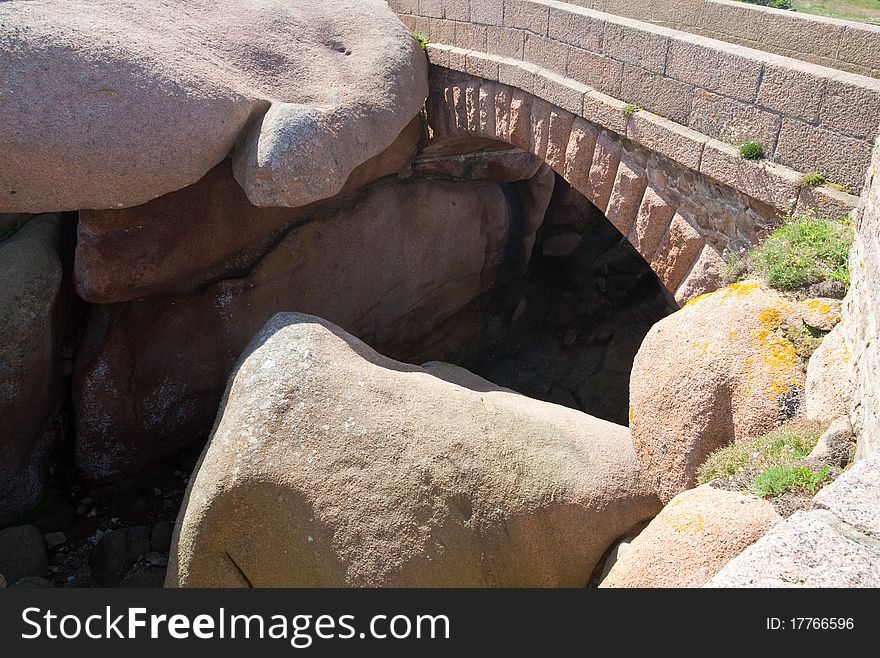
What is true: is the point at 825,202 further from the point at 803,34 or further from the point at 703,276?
the point at 803,34

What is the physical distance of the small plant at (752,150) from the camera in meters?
4.78

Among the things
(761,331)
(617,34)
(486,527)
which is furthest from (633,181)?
(486,527)

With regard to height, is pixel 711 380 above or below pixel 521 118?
below

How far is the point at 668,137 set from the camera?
5340 mm

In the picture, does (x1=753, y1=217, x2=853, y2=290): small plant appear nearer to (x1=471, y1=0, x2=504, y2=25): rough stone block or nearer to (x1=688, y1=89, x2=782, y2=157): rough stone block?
(x1=688, y1=89, x2=782, y2=157): rough stone block

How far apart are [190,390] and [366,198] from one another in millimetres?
2861

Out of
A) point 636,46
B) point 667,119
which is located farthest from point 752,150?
point 636,46

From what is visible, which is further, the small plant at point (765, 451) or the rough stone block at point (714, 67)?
the rough stone block at point (714, 67)

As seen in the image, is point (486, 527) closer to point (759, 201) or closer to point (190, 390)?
point (759, 201)

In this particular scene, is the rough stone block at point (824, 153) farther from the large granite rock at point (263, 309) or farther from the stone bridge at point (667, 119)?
the large granite rock at point (263, 309)

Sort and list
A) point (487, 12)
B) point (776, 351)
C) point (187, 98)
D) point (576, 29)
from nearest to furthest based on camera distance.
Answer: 1. point (776, 351)
2. point (187, 98)
3. point (576, 29)
4. point (487, 12)

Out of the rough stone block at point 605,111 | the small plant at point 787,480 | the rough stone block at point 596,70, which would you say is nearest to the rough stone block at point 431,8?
the rough stone block at point 596,70

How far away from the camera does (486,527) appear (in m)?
4.70

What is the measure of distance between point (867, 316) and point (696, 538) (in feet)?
3.98
